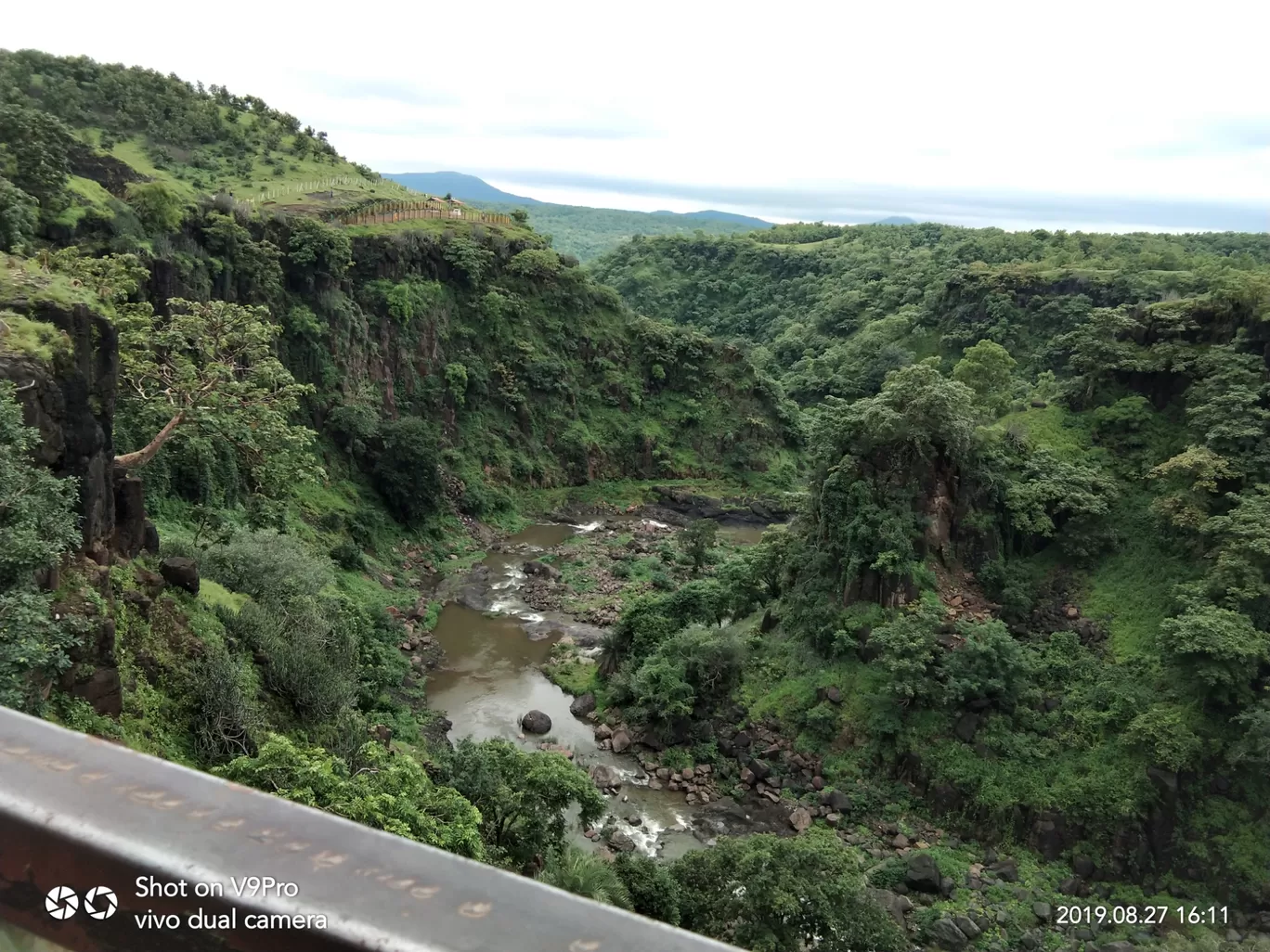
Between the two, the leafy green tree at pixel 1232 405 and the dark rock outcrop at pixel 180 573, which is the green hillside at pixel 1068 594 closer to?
the leafy green tree at pixel 1232 405

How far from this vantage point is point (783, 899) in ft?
31.2

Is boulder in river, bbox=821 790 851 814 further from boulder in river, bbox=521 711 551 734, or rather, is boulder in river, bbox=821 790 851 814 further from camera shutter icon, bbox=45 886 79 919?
camera shutter icon, bbox=45 886 79 919

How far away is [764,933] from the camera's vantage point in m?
9.64

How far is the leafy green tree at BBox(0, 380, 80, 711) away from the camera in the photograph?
21.5 feet

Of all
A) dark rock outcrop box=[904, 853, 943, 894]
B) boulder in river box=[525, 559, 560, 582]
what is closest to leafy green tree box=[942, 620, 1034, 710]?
dark rock outcrop box=[904, 853, 943, 894]

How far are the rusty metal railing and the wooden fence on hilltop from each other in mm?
35951

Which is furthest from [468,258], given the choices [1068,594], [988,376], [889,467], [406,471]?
[1068,594]

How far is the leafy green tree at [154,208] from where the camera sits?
24.0 meters

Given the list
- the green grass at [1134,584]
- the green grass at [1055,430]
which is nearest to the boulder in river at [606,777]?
the green grass at [1134,584]

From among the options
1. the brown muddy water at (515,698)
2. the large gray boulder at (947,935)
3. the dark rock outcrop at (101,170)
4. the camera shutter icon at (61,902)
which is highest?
the dark rock outcrop at (101,170)

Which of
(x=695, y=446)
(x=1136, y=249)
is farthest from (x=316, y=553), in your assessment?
(x=1136, y=249)

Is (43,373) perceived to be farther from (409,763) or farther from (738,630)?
(738,630)

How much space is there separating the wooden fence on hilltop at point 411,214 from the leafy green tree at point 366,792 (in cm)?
2982

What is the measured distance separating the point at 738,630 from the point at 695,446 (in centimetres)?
1866
